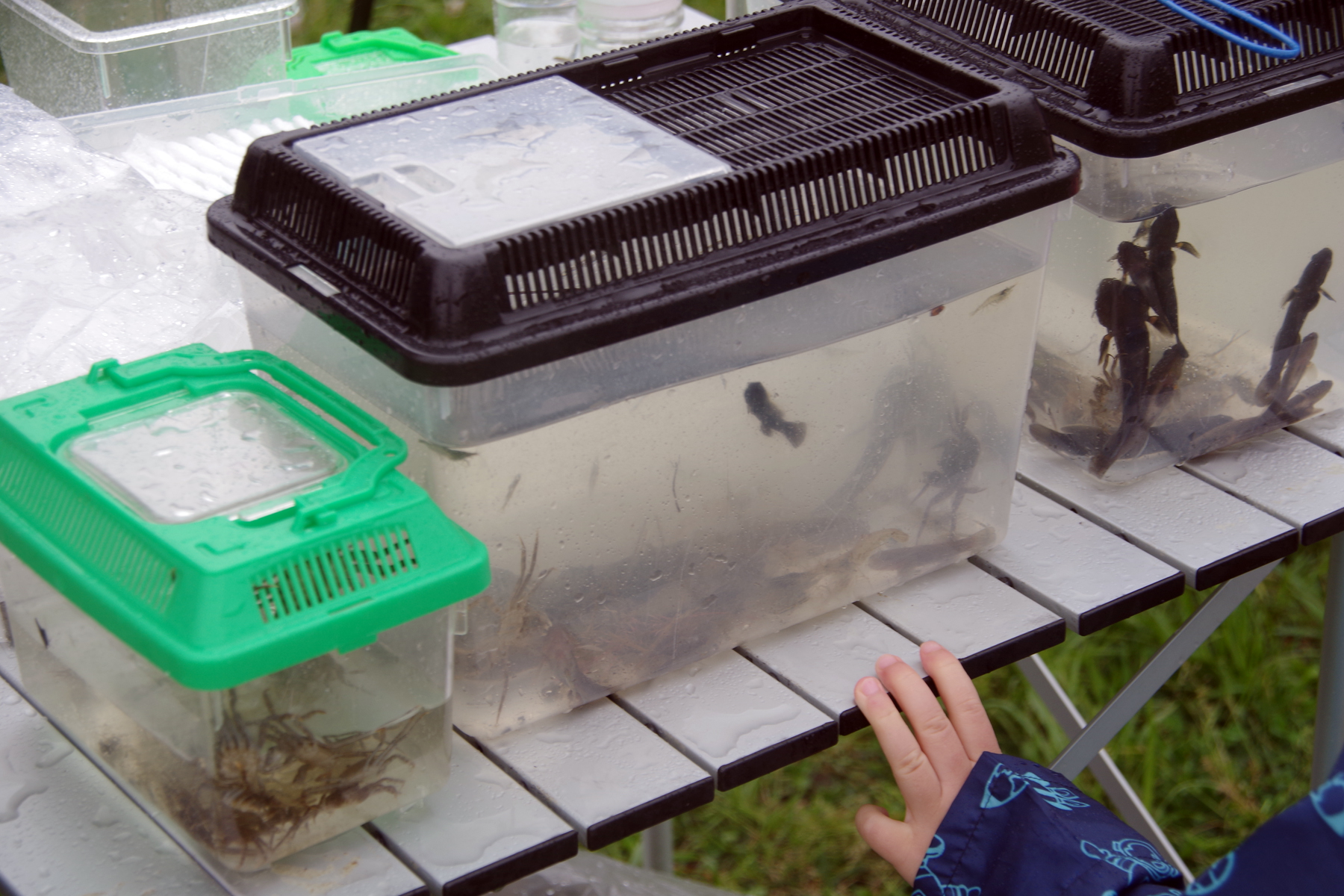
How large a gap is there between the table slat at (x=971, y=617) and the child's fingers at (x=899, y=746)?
89mm

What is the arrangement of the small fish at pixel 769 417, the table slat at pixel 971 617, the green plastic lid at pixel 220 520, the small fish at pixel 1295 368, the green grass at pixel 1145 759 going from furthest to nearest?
the green grass at pixel 1145 759 < the small fish at pixel 1295 368 < the table slat at pixel 971 617 < the small fish at pixel 769 417 < the green plastic lid at pixel 220 520

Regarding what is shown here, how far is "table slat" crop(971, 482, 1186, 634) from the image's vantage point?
1.24 metres

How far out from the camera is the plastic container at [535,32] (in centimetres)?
189

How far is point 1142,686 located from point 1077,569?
0.75 feet

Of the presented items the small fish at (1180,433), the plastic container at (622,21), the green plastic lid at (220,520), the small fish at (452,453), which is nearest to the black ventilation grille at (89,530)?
the green plastic lid at (220,520)

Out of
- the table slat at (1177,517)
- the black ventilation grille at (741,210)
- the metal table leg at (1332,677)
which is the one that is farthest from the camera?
the metal table leg at (1332,677)

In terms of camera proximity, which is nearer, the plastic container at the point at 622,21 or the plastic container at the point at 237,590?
the plastic container at the point at 237,590

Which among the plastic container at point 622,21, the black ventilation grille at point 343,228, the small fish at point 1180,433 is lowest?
the small fish at point 1180,433

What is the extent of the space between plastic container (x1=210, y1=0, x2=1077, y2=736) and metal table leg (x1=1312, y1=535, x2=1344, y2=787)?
520mm

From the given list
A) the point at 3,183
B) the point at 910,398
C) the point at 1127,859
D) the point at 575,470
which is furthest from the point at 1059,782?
the point at 3,183

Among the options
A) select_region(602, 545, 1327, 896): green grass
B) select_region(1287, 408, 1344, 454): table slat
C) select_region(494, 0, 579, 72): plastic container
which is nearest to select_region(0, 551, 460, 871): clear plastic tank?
select_region(1287, 408, 1344, 454): table slat

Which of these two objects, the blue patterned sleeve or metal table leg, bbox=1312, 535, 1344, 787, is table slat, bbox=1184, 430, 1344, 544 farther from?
the blue patterned sleeve

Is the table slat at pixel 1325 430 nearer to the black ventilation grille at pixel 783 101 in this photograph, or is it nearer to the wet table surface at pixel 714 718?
the wet table surface at pixel 714 718

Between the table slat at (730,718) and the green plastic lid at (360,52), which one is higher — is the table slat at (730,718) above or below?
below
